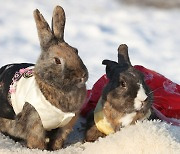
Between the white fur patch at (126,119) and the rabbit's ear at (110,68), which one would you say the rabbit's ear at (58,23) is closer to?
the rabbit's ear at (110,68)

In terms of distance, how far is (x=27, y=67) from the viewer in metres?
2.86

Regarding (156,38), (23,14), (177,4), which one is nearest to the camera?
(156,38)

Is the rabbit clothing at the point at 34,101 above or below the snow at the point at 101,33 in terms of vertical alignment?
below

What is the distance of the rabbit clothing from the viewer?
255 centimetres

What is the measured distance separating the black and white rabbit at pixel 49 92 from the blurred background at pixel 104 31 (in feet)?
4.06

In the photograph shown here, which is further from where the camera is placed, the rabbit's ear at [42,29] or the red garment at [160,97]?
the red garment at [160,97]

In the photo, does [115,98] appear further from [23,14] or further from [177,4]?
[177,4]

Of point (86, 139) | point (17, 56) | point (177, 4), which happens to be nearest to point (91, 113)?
point (86, 139)

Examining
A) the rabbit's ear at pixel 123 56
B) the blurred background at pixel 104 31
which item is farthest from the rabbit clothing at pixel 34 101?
the blurred background at pixel 104 31

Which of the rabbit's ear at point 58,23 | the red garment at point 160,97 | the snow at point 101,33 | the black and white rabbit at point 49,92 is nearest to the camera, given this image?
the black and white rabbit at point 49,92

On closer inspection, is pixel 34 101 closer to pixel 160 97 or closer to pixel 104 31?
pixel 160 97

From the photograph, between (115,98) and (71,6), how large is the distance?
166 inches

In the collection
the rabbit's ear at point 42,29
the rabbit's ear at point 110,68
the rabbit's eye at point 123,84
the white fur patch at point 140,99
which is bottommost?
the white fur patch at point 140,99

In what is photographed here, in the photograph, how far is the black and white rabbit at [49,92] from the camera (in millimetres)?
2469
